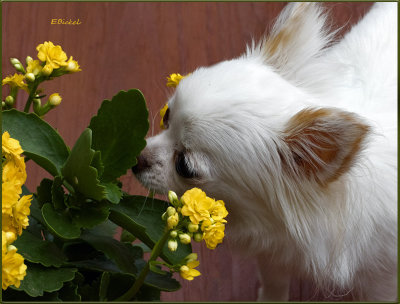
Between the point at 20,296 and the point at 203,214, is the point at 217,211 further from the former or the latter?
the point at 20,296

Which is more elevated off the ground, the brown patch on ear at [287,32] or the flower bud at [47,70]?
the brown patch on ear at [287,32]

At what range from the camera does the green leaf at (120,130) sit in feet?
2.20

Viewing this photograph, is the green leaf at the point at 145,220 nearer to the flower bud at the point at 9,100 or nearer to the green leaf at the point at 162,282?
the green leaf at the point at 162,282

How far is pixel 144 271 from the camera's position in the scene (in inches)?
25.5

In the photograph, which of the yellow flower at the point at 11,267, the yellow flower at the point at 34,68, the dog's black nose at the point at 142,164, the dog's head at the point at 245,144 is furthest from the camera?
the dog's black nose at the point at 142,164

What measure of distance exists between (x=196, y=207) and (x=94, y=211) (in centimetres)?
18

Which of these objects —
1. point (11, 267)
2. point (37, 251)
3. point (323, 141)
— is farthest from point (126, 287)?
point (323, 141)

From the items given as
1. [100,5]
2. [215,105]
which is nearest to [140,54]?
[100,5]

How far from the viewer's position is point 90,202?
708 millimetres

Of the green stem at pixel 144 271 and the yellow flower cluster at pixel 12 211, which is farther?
the green stem at pixel 144 271

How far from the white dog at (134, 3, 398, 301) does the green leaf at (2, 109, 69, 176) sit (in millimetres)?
262

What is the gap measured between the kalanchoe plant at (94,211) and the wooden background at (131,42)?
0.80 m

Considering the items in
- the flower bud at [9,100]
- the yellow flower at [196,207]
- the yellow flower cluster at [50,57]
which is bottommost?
the yellow flower at [196,207]

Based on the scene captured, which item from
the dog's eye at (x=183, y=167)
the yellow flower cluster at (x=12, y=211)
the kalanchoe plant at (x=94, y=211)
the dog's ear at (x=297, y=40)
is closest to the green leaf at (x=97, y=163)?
the kalanchoe plant at (x=94, y=211)
